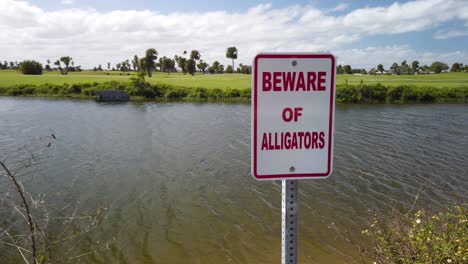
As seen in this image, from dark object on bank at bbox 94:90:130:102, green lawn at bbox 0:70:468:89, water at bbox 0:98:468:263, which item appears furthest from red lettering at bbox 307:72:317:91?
green lawn at bbox 0:70:468:89

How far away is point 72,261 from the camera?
7684 millimetres

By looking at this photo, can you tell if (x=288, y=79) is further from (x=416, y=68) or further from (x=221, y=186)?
(x=416, y=68)

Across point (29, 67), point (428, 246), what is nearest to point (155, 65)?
point (29, 67)

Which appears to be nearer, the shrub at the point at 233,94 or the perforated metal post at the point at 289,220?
the perforated metal post at the point at 289,220

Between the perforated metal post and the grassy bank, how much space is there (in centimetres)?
4121

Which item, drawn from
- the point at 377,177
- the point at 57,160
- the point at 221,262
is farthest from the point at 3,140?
the point at 377,177

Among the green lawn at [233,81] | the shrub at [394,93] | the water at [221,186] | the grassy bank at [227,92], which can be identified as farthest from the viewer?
the green lawn at [233,81]

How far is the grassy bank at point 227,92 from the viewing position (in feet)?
137

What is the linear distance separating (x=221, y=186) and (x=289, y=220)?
10.7 meters

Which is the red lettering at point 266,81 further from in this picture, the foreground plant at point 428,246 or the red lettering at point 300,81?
the foreground plant at point 428,246

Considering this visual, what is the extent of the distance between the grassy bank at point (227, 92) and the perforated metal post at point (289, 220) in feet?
135

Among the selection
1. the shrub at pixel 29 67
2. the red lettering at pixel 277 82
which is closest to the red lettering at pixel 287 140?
the red lettering at pixel 277 82

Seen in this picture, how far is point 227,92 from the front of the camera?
45.9 m

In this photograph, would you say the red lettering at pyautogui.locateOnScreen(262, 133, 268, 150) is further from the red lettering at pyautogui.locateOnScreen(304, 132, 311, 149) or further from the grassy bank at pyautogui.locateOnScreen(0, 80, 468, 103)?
the grassy bank at pyautogui.locateOnScreen(0, 80, 468, 103)
